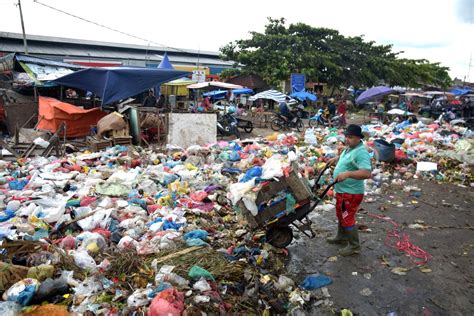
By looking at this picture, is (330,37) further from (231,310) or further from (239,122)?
(231,310)

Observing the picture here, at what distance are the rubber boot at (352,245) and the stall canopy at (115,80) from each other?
908 cm

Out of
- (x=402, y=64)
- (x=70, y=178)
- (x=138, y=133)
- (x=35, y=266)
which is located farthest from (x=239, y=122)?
(x=402, y=64)

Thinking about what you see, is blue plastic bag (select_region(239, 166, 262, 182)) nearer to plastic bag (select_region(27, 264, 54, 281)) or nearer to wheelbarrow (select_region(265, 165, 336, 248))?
wheelbarrow (select_region(265, 165, 336, 248))

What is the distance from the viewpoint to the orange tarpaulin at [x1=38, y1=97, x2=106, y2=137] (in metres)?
10.3

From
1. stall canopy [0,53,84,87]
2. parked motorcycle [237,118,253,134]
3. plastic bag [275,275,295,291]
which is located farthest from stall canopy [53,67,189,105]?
plastic bag [275,275,295,291]

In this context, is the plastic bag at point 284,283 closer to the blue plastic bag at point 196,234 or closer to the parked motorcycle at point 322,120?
the blue plastic bag at point 196,234

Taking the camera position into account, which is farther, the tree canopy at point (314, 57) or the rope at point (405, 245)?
the tree canopy at point (314, 57)

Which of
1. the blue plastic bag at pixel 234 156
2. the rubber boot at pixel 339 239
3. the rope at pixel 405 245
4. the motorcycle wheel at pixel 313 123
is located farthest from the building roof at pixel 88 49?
the rubber boot at pixel 339 239

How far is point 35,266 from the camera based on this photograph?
319 cm

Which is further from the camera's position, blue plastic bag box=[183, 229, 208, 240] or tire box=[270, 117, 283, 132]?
tire box=[270, 117, 283, 132]

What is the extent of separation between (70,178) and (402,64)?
29.6 meters

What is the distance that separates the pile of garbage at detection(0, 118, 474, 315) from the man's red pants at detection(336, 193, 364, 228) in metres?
0.56

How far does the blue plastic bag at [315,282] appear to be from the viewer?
3.36 metres

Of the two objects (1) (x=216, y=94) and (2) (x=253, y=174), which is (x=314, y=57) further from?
(2) (x=253, y=174)
